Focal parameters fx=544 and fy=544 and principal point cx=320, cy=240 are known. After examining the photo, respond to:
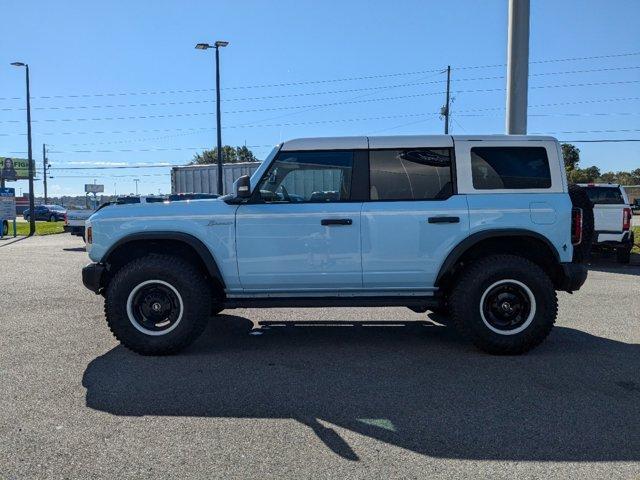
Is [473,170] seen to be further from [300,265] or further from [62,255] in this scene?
[62,255]

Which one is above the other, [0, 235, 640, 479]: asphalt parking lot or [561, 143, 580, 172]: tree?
[561, 143, 580, 172]: tree

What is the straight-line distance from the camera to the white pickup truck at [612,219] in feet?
40.1

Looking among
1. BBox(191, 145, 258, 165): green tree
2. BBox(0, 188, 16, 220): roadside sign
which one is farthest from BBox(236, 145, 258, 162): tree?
BBox(0, 188, 16, 220): roadside sign

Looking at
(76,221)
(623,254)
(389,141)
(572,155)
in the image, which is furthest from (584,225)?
(572,155)

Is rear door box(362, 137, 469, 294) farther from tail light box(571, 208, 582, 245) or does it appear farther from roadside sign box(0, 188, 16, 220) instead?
roadside sign box(0, 188, 16, 220)

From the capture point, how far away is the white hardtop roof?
5.36 metres

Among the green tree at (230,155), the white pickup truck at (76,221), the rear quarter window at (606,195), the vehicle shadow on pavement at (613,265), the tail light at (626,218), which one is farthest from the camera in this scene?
the green tree at (230,155)

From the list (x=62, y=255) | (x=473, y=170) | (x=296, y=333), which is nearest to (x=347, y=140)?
(x=473, y=170)

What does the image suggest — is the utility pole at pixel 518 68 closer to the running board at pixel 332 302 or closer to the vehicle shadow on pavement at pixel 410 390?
the vehicle shadow on pavement at pixel 410 390

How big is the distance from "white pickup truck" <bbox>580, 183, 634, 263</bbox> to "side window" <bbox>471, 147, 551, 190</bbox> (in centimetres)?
784

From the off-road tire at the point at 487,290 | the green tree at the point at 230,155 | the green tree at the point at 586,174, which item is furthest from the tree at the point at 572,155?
the off-road tire at the point at 487,290

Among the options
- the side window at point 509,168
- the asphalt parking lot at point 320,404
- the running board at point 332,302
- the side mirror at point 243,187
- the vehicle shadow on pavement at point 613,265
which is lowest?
the asphalt parking lot at point 320,404

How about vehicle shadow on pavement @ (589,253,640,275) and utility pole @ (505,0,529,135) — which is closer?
vehicle shadow on pavement @ (589,253,640,275)

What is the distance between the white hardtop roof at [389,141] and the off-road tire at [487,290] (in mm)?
1229
